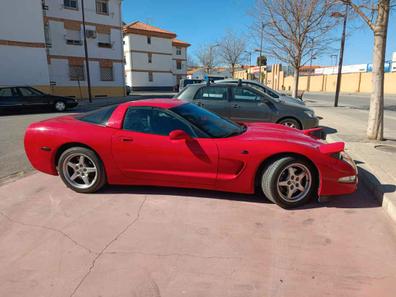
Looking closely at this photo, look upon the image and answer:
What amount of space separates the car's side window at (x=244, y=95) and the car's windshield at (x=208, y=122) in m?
3.50

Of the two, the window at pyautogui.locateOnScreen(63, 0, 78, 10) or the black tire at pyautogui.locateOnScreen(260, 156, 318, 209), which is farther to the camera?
the window at pyautogui.locateOnScreen(63, 0, 78, 10)

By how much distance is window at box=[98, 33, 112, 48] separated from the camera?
29.8 metres

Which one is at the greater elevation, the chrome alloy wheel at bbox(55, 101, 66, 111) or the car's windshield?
the car's windshield

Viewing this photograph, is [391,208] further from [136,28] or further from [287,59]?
[136,28]

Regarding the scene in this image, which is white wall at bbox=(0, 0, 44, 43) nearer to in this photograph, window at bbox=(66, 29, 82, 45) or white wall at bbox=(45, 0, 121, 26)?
white wall at bbox=(45, 0, 121, 26)

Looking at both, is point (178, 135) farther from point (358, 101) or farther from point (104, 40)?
point (104, 40)

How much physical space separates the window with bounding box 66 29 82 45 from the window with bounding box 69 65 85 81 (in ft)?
7.11

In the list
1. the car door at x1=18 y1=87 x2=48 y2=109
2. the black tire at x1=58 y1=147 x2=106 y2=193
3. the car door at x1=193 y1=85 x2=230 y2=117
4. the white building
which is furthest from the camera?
the white building

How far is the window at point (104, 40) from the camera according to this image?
29.8m

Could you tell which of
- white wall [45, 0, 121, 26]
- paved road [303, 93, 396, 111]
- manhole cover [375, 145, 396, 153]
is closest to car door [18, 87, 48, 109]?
manhole cover [375, 145, 396, 153]

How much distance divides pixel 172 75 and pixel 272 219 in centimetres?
4859

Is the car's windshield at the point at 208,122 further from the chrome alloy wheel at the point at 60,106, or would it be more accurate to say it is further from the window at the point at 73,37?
the window at the point at 73,37

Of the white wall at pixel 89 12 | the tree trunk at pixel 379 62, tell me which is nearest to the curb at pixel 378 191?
the tree trunk at pixel 379 62

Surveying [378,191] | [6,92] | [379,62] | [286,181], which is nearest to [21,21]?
[6,92]
